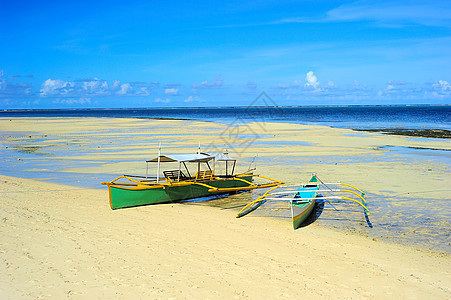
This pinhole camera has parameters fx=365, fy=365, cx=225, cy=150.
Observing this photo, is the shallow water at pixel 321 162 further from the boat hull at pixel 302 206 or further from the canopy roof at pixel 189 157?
the canopy roof at pixel 189 157

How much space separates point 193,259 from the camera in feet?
25.1

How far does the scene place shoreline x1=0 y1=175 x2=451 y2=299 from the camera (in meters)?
6.40

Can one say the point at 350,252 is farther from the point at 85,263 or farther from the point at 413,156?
the point at 413,156

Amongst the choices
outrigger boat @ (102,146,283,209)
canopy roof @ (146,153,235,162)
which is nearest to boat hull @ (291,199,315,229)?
outrigger boat @ (102,146,283,209)

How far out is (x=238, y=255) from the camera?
795 centimetres

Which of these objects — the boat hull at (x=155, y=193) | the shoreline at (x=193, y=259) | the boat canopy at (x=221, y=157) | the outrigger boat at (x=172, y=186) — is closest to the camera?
the shoreline at (x=193, y=259)

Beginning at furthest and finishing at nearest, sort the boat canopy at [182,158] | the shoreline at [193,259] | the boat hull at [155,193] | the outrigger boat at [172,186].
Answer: the boat canopy at [182,158]
the outrigger boat at [172,186]
the boat hull at [155,193]
the shoreline at [193,259]

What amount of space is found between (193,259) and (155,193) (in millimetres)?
4977

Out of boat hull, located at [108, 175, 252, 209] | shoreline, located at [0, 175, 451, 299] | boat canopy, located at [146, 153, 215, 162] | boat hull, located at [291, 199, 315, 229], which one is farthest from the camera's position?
boat canopy, located at [146, 153, 215, 162]

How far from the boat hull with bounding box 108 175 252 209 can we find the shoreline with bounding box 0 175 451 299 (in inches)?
23.2

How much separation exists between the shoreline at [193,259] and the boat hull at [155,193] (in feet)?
1.93

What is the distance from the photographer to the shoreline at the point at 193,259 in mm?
6402

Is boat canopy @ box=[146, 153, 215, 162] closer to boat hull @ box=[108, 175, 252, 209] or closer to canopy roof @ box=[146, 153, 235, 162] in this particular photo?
canopy roof @ box=[146, 153, 235, 162]

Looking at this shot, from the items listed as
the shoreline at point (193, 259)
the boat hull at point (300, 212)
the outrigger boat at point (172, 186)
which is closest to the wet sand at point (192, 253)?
the shoreline at point (193, 259)
